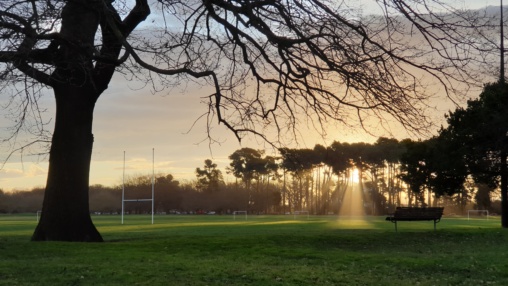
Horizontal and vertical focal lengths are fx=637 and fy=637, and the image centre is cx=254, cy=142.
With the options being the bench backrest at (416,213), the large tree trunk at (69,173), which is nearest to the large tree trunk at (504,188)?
the bench backrest at (416,213)

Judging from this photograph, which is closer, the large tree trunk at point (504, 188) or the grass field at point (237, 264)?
the grass field at point (237, 264)

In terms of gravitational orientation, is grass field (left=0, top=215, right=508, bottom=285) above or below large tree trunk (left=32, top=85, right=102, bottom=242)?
below

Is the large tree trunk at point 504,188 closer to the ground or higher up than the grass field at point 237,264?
higher up

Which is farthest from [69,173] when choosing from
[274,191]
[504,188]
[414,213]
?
[274,191]

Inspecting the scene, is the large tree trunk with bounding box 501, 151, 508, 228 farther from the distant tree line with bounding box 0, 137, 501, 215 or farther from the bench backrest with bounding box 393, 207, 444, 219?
the distant tree line with bounding box 0, 137, 501, 215

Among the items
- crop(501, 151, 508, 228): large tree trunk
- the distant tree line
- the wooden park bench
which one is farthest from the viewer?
the distant tree line

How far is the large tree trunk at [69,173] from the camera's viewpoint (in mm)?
16266

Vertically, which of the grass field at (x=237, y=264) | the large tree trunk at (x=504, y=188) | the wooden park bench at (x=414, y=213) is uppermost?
the large tree trunk at (x=504, y=188)

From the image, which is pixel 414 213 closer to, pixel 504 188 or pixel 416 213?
pixel 416 213

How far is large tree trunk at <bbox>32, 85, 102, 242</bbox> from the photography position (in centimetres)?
1627

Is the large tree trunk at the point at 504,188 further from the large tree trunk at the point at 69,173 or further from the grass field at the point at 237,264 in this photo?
the large tree trunk at the point at 69,173

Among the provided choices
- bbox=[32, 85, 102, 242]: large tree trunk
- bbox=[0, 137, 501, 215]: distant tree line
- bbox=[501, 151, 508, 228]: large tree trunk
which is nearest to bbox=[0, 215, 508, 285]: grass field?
bbox=[32, 85, 102, 242]: large tree trunk

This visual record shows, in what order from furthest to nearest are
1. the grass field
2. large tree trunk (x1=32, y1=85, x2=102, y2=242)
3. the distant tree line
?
1. the distant tree line
2. large tree trunk (x1=32, y1=85, x2=102, y2=242)
3. the grass field

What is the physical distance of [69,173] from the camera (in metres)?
16.4
